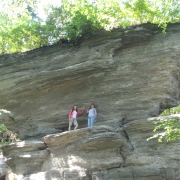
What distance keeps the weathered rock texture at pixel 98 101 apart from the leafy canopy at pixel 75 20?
82cm

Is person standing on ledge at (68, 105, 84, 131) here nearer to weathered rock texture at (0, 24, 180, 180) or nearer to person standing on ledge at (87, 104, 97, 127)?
person standing on ledge at (87, 104, 97, 127)

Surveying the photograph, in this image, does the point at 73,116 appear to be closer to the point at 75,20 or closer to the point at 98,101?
the point at 98,101

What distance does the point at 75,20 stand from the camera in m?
16.7

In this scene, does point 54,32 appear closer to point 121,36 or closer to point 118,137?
point 121,36

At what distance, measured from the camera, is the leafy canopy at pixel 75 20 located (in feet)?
52.3

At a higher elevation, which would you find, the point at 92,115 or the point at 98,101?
the point at 98,101

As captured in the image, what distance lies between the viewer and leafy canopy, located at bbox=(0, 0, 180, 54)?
1595 centimetres

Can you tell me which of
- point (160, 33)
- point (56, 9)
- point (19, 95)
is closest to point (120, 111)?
point (160, 33)

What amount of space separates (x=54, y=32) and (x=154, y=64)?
6.95m

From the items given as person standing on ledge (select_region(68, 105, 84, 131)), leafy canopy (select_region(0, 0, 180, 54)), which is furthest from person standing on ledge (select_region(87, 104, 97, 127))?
leafy canopy (select_region(0, 0, 180, 54))

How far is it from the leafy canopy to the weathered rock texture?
2.70 ft

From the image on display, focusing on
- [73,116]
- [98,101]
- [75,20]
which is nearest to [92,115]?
[73,116]

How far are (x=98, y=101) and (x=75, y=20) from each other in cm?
532

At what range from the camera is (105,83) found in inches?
617
